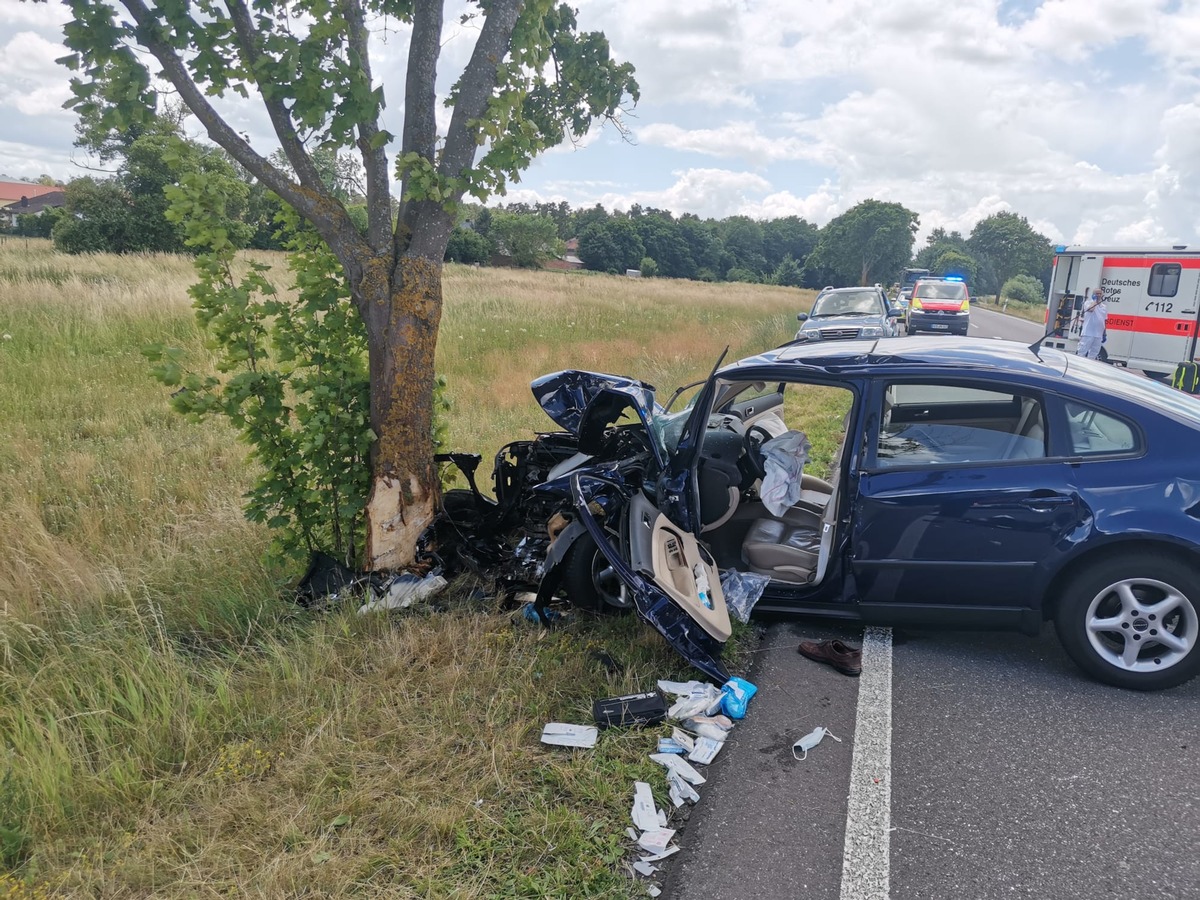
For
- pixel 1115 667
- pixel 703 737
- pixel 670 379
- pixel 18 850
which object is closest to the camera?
pixel 18 850

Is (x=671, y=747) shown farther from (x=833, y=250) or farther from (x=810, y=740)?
(x=833, y=250)

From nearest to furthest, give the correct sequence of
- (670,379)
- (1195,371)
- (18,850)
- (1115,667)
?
1. (18,850)
2. (1115,667)
3. (1195,371)
4. (670,379)

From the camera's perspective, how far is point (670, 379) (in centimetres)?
1183

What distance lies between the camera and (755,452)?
4.81 metres

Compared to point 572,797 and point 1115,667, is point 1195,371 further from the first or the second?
point 572,797

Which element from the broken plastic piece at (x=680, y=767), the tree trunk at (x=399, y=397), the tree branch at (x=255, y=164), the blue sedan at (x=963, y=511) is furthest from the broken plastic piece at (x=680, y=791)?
the tree branch at (x=255, y=164)

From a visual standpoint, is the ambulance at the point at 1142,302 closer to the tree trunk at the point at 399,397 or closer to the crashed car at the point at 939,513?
the crashed car at the point at 939,513

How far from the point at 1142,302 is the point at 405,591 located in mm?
15489

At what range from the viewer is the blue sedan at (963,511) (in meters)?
3.46

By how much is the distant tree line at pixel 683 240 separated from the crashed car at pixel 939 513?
26666 millimetres

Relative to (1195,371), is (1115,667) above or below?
below

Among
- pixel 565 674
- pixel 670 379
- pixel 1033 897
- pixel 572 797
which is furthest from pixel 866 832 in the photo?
pixel 670 379

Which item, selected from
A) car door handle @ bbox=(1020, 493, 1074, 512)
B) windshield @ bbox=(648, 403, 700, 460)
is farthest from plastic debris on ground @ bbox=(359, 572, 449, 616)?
car door handle @ bbox=(1020, 493, 1074, 512)

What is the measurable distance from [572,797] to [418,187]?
317 cm
